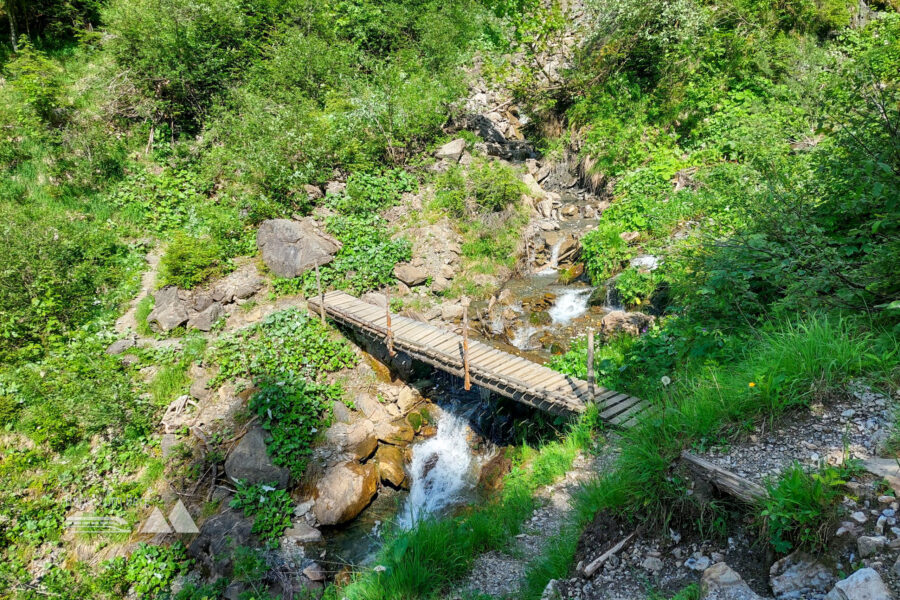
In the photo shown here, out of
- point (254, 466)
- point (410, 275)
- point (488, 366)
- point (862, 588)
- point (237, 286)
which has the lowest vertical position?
point (254, 466)

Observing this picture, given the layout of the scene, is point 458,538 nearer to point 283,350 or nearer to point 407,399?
point 407,399

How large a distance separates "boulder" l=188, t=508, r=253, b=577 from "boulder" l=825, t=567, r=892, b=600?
28.0ft

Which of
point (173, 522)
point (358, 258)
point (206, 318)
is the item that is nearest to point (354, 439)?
point (173, 522)

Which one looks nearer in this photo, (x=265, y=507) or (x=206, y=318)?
→ (x=265, y=507)

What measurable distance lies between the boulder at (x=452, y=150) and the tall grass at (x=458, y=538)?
41.2 ft

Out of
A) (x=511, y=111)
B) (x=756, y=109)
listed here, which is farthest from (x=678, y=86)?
(x=511, y=111)

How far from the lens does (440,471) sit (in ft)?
32.4

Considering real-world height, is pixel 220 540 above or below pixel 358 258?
below

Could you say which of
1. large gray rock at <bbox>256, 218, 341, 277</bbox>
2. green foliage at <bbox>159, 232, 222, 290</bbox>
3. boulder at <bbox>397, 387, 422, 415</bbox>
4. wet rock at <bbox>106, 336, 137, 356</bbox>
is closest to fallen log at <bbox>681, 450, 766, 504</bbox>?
boulder at <bbox>397, 387, 422, 415</bbox>

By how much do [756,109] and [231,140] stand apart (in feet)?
60.0

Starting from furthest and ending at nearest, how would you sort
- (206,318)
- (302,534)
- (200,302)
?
1. (200,302)
2. (206,318)
3. (302,534)

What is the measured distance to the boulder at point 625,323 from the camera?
992cm

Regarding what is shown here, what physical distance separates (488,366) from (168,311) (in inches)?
348

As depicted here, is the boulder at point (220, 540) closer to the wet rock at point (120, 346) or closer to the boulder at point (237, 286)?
the wet rock at point (120, 346)
